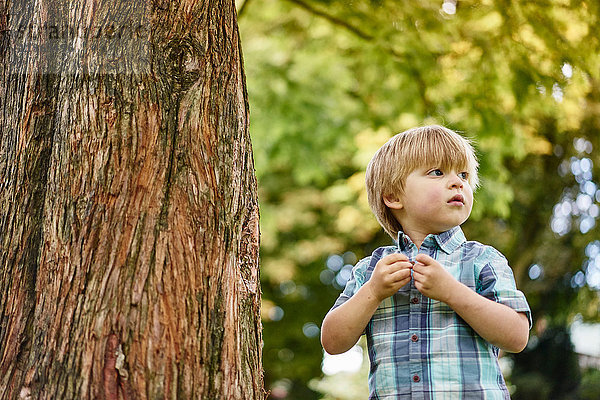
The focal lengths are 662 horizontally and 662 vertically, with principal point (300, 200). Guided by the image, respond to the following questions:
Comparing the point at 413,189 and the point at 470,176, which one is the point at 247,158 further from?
the point at 470,176

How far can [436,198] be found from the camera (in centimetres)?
203

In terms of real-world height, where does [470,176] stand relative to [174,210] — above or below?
above

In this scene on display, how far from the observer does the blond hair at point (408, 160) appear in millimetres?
2068

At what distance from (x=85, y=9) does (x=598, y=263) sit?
1083cm

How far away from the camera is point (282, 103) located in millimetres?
7230

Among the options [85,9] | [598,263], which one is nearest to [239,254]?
[85,9]

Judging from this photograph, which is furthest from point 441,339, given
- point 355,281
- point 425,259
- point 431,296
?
point 355,281

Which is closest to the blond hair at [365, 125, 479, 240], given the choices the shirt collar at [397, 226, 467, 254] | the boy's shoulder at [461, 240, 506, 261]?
the shirt collar at [397, 226, 467, 254]

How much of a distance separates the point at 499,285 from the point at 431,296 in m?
0.22

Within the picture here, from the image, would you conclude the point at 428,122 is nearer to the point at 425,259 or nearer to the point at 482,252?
the point at 482,252

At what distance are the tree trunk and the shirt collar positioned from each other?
1.53ft

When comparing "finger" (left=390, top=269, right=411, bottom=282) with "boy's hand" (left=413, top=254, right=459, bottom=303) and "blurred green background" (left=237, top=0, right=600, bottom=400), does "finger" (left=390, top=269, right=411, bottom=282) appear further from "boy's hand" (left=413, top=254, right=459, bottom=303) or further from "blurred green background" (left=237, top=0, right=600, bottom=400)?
"blurred green background" (left=237, top=0, right=600, bottom=400)

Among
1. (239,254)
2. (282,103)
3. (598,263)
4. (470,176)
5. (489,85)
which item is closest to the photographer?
(239,254)

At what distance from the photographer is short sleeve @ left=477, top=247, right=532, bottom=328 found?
1896 millimetres
